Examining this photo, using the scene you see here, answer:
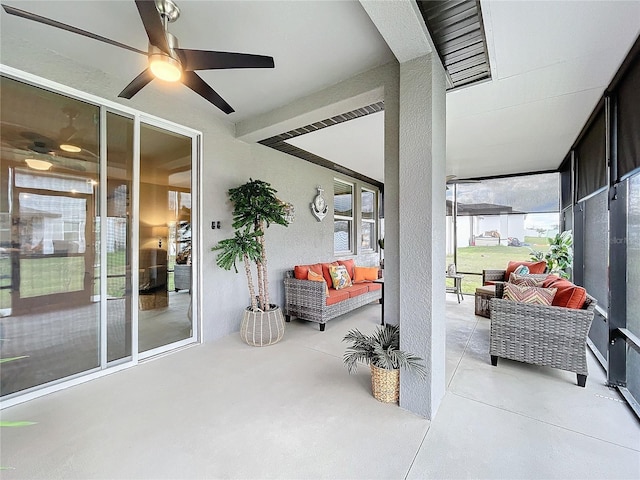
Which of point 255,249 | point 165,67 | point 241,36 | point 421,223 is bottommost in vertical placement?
point 255,249

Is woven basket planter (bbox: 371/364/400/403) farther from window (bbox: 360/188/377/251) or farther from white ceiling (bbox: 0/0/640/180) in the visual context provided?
window (bbox: 360/188/377/251)

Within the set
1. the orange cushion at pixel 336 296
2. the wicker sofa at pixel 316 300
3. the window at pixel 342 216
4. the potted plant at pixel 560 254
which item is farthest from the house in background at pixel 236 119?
the window at pixel 342 216

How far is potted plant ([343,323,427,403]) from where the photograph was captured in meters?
2.04

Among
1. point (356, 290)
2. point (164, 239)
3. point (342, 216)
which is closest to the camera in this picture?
point (164, 239)

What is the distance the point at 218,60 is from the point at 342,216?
15.0ft

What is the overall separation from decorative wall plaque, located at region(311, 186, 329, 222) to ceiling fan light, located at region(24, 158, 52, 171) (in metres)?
3.57

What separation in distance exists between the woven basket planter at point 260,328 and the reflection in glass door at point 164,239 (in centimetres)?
72

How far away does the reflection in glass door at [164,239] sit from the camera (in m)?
3.01

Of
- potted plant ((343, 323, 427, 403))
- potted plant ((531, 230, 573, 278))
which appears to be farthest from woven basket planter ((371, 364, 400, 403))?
potted plant ((531, 230, 573, 278))

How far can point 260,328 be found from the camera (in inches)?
130

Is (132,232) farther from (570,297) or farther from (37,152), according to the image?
(570,297)

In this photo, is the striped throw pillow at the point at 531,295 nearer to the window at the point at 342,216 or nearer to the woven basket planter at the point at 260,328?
the woven basket planter at the point at 260,328

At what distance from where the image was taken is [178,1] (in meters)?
1.81

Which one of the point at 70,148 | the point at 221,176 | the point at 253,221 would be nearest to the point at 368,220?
the point at 253,221
